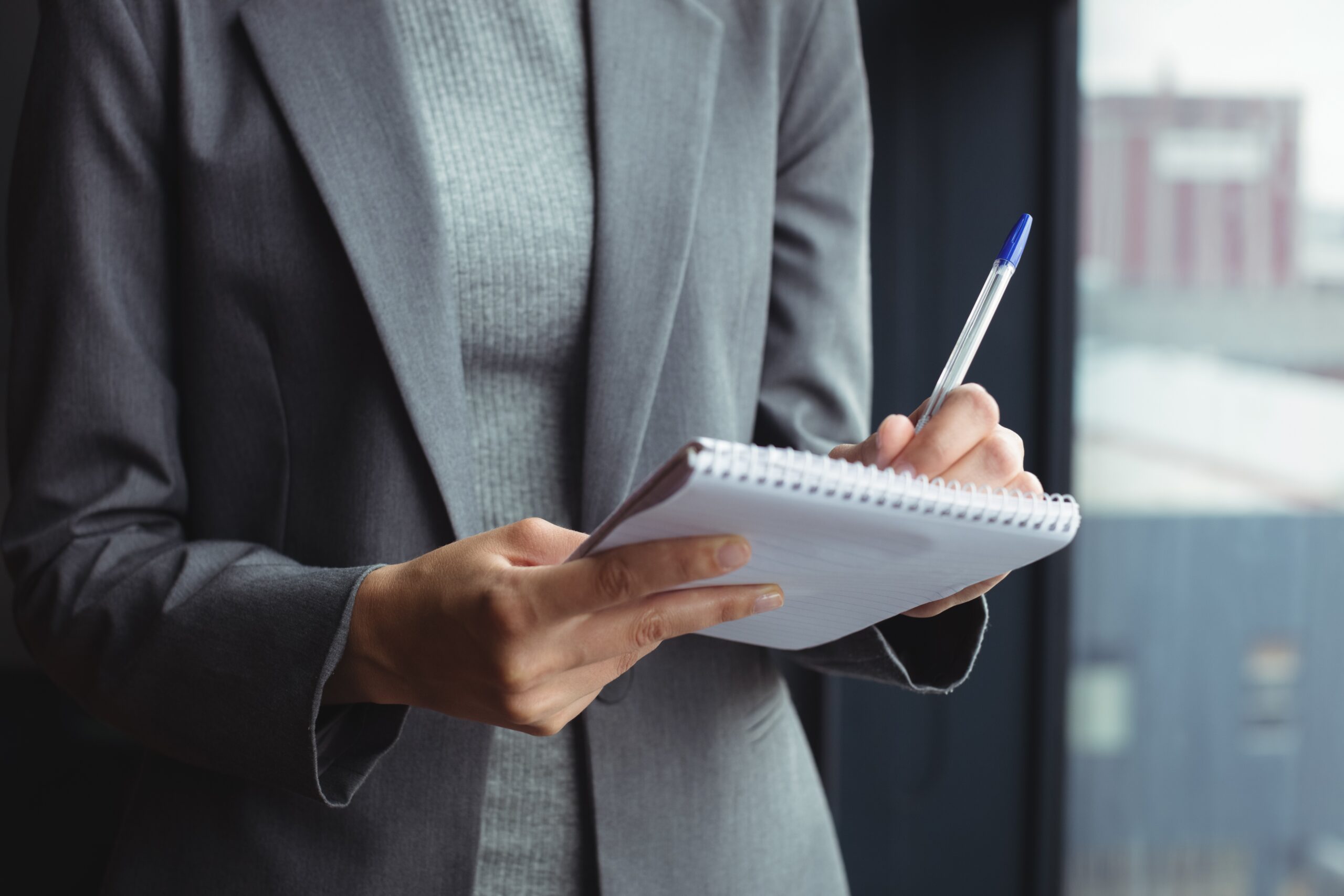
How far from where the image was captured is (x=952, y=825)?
162cm

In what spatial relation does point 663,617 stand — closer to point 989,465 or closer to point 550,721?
point 550,721

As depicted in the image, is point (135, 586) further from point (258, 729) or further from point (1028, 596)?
point (1028, 596)

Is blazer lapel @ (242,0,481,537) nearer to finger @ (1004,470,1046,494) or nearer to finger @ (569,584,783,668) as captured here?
finger @ (569,584,783,668)

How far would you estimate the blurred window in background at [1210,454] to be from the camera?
1250 millimetres

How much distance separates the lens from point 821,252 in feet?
2.83

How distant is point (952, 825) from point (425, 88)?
1363mm

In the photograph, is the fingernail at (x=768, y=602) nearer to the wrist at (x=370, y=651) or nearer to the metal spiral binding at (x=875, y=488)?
the metal spiral binding at (x=875, y=488)

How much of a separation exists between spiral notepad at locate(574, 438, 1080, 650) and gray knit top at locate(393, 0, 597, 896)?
26 centimetres

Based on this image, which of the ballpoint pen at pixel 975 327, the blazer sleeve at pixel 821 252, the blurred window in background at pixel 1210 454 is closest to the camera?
the ballpoint pen at pixel 975 327

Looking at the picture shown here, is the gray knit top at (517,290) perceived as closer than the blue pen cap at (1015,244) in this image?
No

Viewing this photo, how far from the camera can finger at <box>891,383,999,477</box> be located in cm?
56

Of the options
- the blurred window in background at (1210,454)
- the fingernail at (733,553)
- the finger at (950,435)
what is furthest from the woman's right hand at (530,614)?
the blurred window in background at (1210,454)

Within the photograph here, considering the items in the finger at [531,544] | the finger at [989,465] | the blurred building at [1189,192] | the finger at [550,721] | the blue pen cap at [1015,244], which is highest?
the blurred building at [1189,192]

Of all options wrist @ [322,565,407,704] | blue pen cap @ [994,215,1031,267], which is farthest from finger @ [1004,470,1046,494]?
wrist @ [322,565,407,704]
